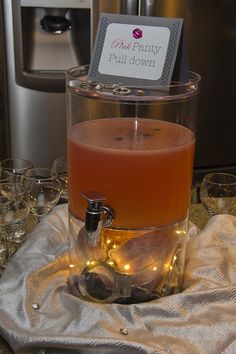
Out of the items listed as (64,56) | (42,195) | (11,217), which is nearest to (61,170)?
(42,195)

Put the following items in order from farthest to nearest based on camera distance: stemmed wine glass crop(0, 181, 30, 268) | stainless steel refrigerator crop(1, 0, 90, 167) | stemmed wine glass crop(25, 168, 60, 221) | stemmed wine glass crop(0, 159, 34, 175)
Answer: stainless steel refrigerator crop(1, 0, 90, 167) → stemmed wine glass crop(0, 159, 34, 175) → stemmed wine glass crop(25, 168, 60, 221) → stemmed wine glass crop(0, 181, 30, 268)

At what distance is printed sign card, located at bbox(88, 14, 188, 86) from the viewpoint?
0.66m

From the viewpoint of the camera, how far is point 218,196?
1011 mm

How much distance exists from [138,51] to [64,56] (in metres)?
1.39

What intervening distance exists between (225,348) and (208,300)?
8cm

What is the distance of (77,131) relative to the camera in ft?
2.31

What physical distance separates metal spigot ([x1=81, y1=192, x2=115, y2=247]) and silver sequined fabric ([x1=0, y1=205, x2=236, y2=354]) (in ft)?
0.26

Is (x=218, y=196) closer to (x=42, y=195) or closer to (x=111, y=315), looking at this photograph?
(x=42, y=195)

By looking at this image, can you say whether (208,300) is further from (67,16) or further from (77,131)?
(67,16)

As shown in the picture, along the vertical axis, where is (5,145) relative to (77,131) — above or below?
below

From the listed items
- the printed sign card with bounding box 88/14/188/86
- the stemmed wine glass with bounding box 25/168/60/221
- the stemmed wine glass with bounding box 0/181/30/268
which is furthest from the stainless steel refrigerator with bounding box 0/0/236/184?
the printed sign card with bounding box 88/14/188/86

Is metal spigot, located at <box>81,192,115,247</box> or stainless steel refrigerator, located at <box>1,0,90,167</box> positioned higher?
metal spigot, located at <box>81,192,115,247</box>

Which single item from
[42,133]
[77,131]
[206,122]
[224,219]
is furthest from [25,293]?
[206,122]

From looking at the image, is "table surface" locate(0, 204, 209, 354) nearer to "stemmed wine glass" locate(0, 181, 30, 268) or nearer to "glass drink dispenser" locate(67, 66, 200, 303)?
"stemmed wine glass" locate(0, 181, 30, 268)
